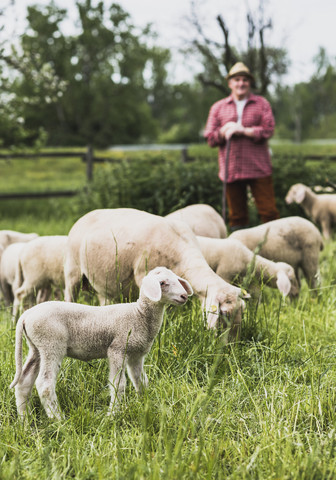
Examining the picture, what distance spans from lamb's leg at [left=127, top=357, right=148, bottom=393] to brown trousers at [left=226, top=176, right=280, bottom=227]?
4.05 meters

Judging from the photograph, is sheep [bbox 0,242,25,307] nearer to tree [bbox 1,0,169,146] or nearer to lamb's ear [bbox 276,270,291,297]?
lamb's ear [bbox 276,270,291,297]

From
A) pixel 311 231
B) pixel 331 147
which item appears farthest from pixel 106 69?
pixel 311 231

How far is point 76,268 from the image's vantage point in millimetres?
3691

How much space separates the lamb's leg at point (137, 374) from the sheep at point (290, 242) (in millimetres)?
2271

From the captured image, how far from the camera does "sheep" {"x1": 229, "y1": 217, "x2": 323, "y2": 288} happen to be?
455 cm

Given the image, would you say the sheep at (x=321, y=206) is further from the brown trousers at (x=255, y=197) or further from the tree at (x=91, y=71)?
the tree at (x=91, y=71)

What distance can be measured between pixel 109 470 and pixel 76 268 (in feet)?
6.08

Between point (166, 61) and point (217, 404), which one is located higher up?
point (166, 61)

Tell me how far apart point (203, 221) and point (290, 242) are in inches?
29.8

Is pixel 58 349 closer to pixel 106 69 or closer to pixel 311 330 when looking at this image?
pixel 311 330

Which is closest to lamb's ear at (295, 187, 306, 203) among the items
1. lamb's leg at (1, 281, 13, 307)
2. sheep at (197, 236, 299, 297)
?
sheep at (197, 236, 299, 297)

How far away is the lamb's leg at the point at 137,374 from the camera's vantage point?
2.48 metres

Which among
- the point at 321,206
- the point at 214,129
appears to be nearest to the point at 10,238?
the point at 214,129

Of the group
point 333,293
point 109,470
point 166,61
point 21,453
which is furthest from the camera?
point 166,61
